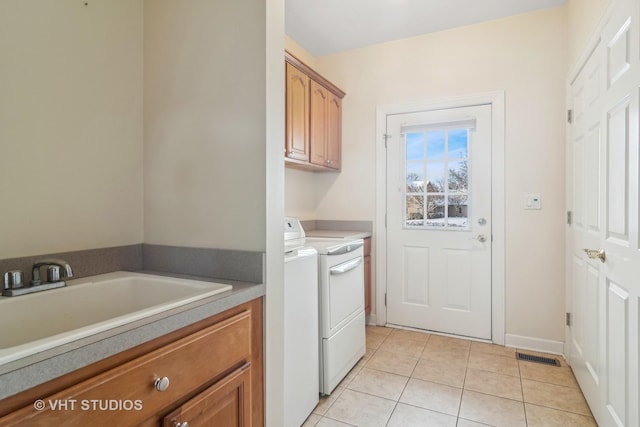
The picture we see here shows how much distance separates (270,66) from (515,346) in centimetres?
281

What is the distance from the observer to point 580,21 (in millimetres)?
2133

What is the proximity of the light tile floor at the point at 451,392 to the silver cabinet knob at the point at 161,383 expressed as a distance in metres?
1.18

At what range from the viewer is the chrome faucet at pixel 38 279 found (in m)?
1.06

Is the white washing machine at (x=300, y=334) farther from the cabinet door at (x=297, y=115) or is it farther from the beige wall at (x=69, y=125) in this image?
the cabinet door at (x=297, y=115)

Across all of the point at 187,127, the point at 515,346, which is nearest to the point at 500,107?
the point at 515,346

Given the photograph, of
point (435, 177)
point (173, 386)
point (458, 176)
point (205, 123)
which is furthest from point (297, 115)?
point (173, 386)

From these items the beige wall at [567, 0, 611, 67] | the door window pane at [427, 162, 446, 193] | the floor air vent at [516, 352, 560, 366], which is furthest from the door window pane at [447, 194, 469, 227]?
the beige wall at [567, 0, 611, 67]

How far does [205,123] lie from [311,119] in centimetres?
145

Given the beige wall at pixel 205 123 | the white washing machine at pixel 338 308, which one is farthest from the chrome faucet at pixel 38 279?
the white washing machine at pixel 338 308

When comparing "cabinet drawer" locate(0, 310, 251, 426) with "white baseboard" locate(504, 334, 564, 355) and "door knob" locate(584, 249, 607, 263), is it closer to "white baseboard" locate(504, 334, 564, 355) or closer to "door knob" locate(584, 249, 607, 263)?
"door knob" locate(584, 249, 607, 263)

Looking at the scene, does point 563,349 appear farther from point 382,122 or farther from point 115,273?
point 115,273

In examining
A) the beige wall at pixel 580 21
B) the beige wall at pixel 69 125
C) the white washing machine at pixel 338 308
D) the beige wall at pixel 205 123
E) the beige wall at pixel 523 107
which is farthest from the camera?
the beige wall at pixel 523 107

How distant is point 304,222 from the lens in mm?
3258

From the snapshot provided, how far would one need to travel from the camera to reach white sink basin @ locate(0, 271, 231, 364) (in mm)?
952
